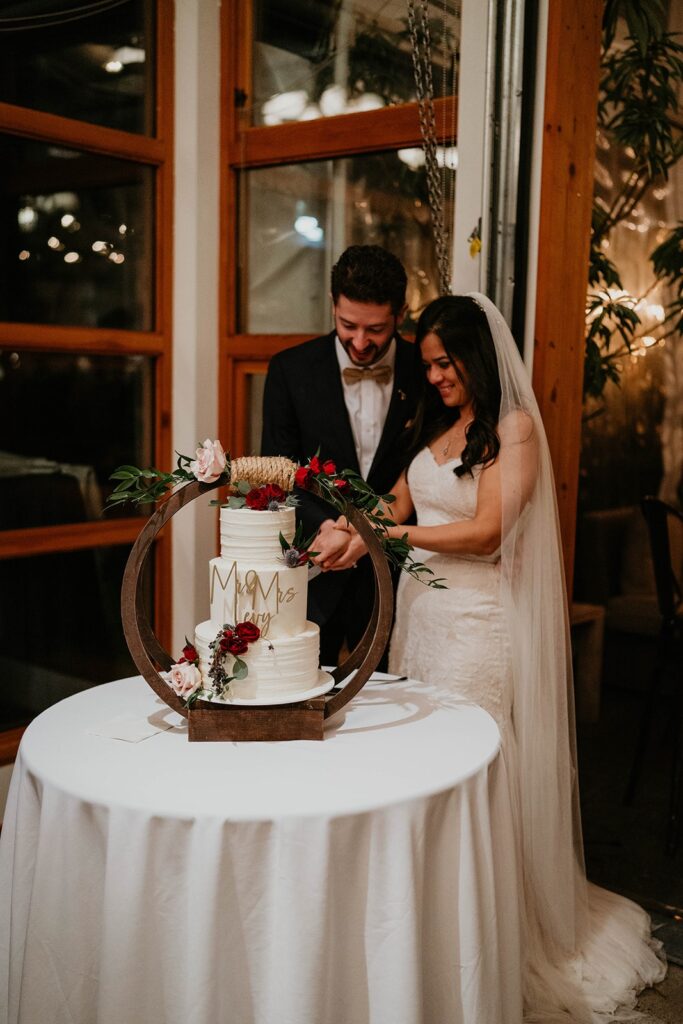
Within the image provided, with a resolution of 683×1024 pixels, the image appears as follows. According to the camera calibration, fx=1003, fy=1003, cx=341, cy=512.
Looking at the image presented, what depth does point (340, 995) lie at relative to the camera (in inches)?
63.4

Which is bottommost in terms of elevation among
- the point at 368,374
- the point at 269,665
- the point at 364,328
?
the point at 269,665

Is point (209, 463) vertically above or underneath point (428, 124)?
underneath

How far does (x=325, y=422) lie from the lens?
2859 millimetres

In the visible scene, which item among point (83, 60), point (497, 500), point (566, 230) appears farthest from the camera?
point (83, 60)

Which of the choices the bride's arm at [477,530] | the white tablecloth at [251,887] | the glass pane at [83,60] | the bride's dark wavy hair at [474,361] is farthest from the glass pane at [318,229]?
the white tablecloth at [251,887]

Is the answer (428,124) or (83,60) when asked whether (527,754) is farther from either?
(83,60)

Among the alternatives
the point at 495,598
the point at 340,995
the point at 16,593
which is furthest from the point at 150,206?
the point at 340,995

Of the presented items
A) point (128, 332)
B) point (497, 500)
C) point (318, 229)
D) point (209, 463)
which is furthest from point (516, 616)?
point (128, 332)

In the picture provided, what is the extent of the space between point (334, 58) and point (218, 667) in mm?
2416

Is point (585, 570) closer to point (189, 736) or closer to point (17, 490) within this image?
point (17, 490)

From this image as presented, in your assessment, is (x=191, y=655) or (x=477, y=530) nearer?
(x=191, y=655)

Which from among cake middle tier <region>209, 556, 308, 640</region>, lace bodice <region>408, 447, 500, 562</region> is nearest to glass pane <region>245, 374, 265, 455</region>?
lace bodice <region>408, 447, 500, 562</region>

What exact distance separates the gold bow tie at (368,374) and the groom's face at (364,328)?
10 centimetres

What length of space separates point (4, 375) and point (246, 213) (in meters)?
1.10
